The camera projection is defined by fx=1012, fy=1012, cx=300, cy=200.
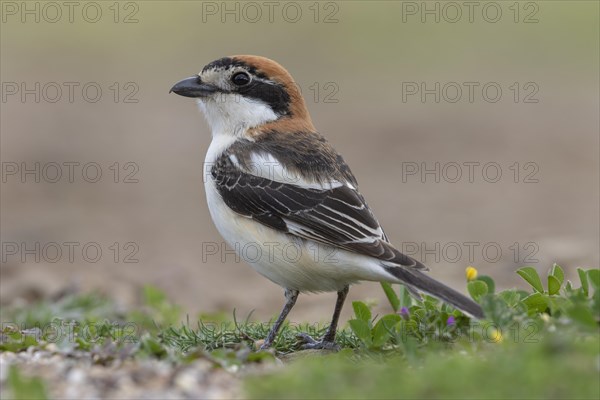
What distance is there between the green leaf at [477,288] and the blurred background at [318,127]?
2566 mm

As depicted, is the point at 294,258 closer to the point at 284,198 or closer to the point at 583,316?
the point at 284,198

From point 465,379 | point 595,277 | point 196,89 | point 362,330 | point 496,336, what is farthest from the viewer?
point 196,89

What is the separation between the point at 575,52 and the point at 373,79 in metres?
5.34

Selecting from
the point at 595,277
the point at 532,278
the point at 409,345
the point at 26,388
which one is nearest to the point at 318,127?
the point at 532,278

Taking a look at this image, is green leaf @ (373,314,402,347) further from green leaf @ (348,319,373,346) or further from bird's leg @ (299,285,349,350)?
bird's leg @ (299,285,349,350)

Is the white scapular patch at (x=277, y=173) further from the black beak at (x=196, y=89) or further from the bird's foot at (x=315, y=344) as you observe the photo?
the bird's foot at (x=315, y=344)

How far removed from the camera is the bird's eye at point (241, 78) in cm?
818

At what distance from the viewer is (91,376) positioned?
5.35m

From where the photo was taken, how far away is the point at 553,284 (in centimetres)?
658

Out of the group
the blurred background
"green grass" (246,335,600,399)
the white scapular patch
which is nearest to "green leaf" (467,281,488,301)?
the white scapular patch

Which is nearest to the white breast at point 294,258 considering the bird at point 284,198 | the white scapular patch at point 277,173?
the bird at point 284,198

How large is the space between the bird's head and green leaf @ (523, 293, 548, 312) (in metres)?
2.55

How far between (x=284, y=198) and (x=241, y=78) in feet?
4.39

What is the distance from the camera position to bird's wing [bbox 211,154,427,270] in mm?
6969
